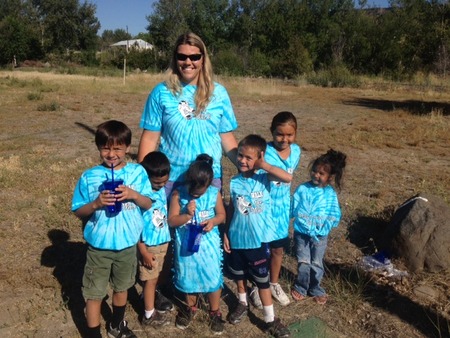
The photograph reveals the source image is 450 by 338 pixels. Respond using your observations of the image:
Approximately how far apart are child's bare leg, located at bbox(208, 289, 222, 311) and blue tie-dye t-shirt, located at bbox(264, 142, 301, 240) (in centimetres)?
61

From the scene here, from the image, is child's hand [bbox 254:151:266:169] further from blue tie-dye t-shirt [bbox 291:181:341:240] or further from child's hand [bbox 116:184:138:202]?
child's hand [bbox 116:184:138:202]

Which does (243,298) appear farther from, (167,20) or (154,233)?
(167,20)

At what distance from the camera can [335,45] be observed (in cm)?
4216

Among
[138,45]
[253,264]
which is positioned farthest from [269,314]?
[138,45]

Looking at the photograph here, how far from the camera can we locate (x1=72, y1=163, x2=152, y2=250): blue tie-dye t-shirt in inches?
104

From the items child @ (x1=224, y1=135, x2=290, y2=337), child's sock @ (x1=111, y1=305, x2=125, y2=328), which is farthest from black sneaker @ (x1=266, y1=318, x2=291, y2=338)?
child's sock @ (x1=111, y1=305, x2=125, y2=328)

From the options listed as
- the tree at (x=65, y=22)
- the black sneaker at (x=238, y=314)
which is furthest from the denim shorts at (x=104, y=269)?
the tree at (x=65, y=22)

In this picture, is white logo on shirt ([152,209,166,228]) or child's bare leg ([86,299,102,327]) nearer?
child's bare leg ([86,299,102,327])

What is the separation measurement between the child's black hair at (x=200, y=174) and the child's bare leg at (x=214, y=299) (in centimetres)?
80

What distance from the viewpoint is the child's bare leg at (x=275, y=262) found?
341 cm

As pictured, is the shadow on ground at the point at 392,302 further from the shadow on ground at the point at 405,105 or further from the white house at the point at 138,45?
the white house at the point at 138,45

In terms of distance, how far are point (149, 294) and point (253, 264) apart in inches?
30.9

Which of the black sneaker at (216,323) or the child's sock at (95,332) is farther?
the black sneaker at (216,323)

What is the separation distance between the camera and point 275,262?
3461mm
